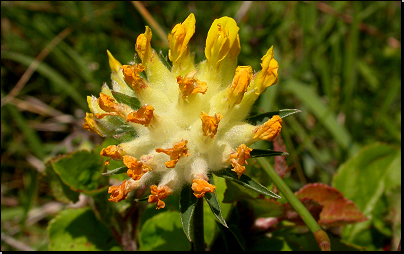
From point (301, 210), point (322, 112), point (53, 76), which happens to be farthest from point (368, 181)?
point (53, 76)

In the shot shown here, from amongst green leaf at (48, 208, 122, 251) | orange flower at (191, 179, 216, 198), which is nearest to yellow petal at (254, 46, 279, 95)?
orange flower at (191, 179, 216, 198)

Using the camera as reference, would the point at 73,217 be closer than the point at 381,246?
Yes

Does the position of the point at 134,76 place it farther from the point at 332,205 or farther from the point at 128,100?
the point at 332,205

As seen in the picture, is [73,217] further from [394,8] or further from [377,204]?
[394,8]

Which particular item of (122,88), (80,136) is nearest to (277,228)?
(122,88)

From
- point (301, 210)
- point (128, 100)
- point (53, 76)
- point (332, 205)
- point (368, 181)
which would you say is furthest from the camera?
point (53, 76)

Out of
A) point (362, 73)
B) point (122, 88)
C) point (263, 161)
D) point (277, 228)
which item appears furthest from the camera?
point (362, 73)

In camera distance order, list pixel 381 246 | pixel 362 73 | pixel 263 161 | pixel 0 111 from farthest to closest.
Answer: pixel 362 73 < pixel 0 111 < pixel 381 246 < pixel 263 161
